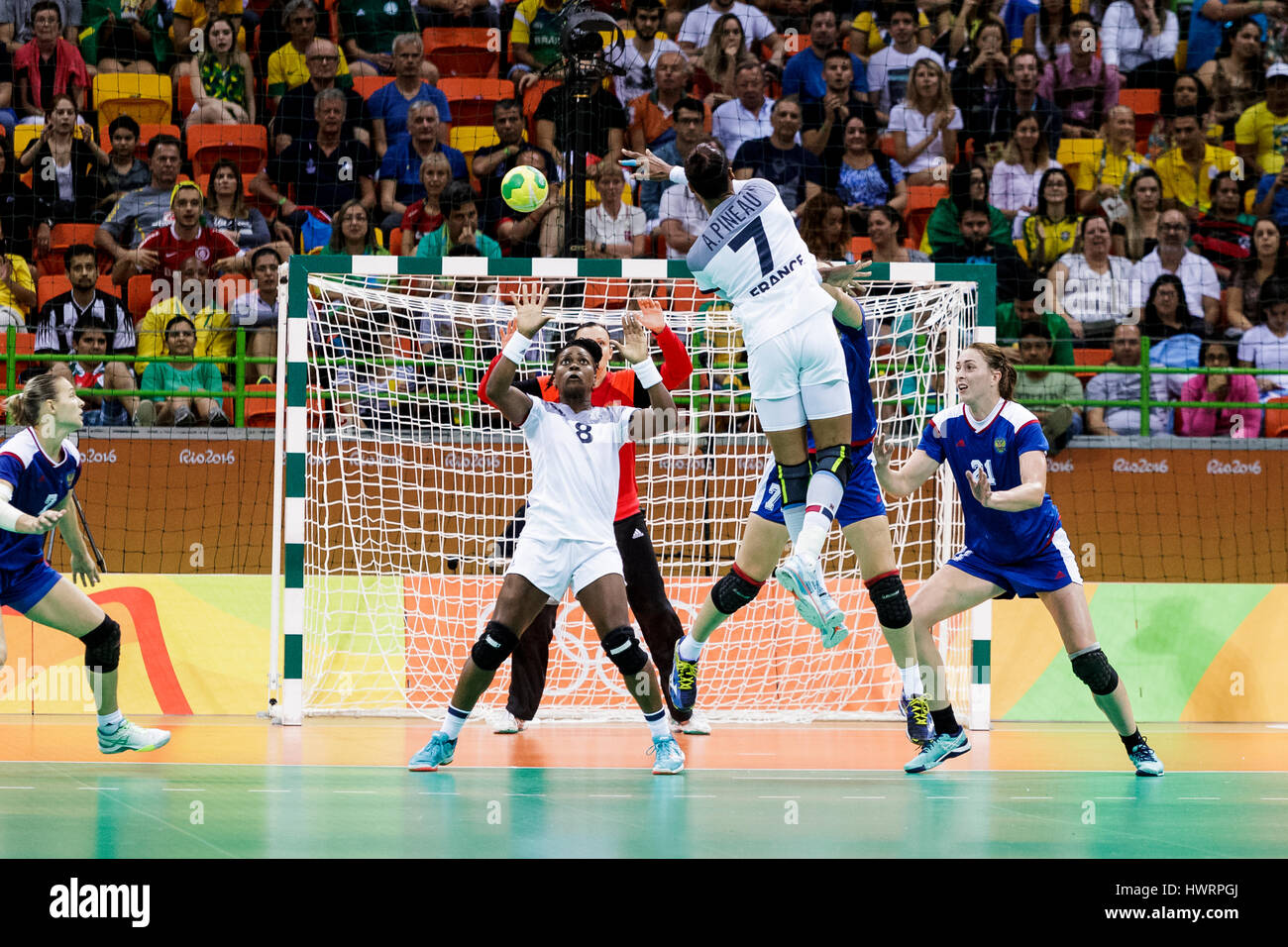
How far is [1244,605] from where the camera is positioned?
10.6m

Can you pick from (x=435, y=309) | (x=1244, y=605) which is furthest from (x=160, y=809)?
(x=1244, y=605)

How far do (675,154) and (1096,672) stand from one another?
9.28 m

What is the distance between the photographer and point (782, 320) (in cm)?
672

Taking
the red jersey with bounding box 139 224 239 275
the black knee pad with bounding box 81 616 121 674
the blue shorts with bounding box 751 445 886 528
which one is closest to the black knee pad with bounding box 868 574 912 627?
the blue shorts with bounding box 751 445 886 528

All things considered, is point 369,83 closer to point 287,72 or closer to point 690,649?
point 287,72

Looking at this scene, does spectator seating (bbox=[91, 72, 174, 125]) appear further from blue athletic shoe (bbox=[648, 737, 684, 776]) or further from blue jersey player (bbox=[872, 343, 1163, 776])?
blue athletic shoe (bbox=[648, 737, 684, 776])

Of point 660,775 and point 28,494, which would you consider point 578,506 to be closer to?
Answer: point 660,775

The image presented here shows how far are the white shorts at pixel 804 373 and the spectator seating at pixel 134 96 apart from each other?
1088 centimetres

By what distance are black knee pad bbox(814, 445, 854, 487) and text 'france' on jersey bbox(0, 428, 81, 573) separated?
3.80m

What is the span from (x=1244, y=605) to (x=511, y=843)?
25.6 feet

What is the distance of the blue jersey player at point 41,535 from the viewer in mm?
6926

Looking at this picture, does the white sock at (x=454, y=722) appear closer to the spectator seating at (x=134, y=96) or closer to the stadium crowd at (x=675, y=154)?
the stadium crowd at (x=675, y=154)

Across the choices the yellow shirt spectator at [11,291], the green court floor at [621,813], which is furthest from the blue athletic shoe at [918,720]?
the yellow shirt spectator at [11,291]

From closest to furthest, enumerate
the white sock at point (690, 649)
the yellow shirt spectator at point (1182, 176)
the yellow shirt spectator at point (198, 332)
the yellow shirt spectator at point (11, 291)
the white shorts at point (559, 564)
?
the white shorts at point (559, 564), the white sock at point (690, 649), the yellow shirt spectator at point (198, 332), the yellow shirt spectator at point (11, 291), the yellow shirt spectator at point (1182, 176)
